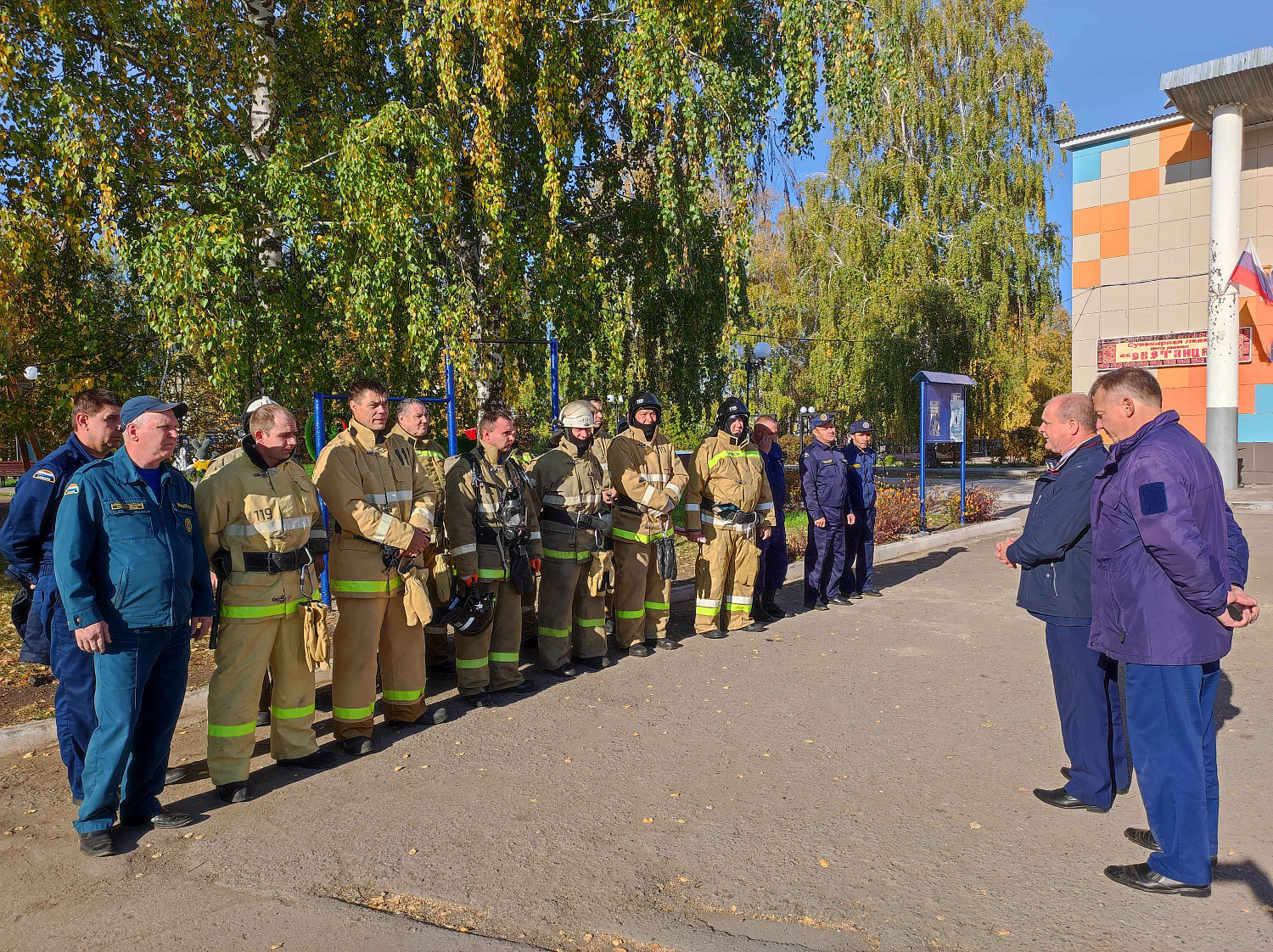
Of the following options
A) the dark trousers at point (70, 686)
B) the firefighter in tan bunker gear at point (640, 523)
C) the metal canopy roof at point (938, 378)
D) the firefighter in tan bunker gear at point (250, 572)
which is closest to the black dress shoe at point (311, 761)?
the firefighter in tan bunker gear at point (250, 572)

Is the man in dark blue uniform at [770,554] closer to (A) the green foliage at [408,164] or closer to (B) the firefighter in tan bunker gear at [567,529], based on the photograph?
(B) the firefighter in tan bunker gear at [567,529]

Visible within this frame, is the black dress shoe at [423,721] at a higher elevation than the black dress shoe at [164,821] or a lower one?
higher

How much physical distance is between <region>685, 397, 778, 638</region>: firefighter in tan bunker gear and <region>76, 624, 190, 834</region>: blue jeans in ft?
15.0

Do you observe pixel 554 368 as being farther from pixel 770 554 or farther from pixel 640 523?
pixel 770 554

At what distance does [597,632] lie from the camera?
22.6ft

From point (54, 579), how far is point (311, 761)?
1.62 metres

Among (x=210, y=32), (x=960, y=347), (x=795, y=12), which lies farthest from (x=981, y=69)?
(x=210, y=32)

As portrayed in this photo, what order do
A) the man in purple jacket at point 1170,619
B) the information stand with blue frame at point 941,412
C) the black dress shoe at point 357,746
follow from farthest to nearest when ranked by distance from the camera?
the information stand with blue frame at point 941,412
the black dress shoe at point 357,746
the man in purple jacket at point 1170,619

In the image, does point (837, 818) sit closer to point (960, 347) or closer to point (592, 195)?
point (592, 195)

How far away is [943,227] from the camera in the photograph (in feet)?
88.4

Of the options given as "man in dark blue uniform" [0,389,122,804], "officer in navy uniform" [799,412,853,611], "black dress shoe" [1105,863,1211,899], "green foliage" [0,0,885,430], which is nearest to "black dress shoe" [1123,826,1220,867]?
"black dress shoe" [1105,863,1211,899]

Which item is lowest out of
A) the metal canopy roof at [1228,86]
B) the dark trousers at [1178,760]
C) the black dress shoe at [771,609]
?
the black dress shoe at [771,609]

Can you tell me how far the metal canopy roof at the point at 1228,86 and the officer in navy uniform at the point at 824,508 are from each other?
63.4ft

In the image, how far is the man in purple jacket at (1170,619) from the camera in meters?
3.35
